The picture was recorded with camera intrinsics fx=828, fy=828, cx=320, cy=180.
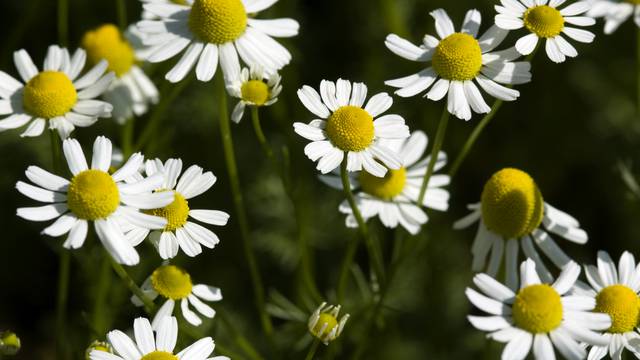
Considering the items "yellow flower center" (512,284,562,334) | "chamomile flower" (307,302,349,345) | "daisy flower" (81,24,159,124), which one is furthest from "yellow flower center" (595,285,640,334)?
"daisy flower" (81,24,159,124)

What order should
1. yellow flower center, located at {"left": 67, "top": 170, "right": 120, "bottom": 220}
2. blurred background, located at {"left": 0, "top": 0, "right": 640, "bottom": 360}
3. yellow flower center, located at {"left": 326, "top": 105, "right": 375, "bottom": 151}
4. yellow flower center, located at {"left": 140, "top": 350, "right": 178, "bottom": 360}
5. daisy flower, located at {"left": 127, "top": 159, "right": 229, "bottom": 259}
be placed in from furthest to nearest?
blurred background, located at {"left": 0, "top": 0, "right": 640, "bottom": 360}
yellow flower center, located at {"left": 326, "top": 105, "right": 375, "bottom": 151}
daisy flower, located at {"left": 127, "top": 159, "right": 229, "bottom": 259}
yellow flower center, located at {"left": 67, "top": 170, "right": 120, "bottom": 220}
yellow flower center, located at {"left": 140, "top": 350, "right": 178, "bottom": 360}

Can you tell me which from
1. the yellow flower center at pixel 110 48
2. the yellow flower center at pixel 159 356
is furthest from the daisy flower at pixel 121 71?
the yellow flower center at pixel 159 356

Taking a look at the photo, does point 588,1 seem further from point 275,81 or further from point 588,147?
point 588,147

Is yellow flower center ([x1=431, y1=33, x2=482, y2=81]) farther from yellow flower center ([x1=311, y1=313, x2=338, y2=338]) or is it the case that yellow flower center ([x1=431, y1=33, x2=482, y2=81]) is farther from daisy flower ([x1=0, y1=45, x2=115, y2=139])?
daisy flower ([x1=0, y1=45, x2=115, y2=139])

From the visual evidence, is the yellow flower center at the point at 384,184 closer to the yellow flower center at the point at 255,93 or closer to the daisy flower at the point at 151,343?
the yellow flower center at the point at 255,93

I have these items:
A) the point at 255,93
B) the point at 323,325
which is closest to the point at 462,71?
the point at 255,93

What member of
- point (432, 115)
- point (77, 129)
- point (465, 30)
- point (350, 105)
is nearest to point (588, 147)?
point (432, 115)
